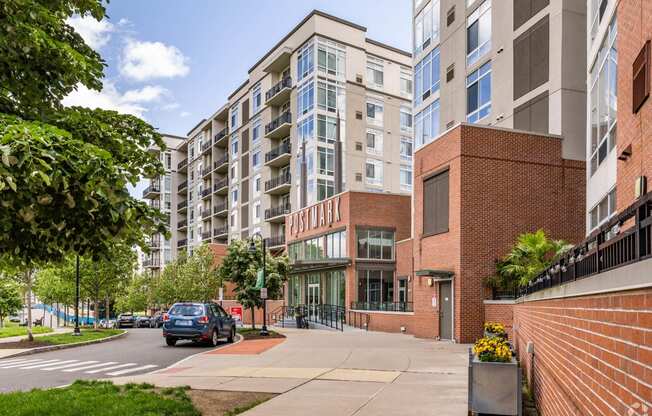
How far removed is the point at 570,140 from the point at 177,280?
1302 inches

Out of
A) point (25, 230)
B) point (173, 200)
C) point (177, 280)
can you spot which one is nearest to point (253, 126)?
point (177, 280)

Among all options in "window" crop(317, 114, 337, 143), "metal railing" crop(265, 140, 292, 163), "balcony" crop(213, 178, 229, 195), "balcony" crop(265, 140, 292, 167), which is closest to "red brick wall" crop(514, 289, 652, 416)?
"window" crop(317, 114, 337, 143)

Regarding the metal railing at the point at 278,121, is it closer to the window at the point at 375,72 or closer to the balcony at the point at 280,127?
the balcony at the point at 280,127

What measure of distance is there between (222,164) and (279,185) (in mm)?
16324

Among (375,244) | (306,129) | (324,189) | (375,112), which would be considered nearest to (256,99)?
(306,129)

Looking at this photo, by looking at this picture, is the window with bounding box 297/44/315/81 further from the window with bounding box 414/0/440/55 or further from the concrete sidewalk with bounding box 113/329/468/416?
the concrete sidewalk with bounding box 113/329/468/416

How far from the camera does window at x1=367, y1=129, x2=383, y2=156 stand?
5072 cm

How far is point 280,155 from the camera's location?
52.2 metres

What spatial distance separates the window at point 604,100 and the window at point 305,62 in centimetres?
3224

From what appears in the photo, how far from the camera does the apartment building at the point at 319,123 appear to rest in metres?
48.2

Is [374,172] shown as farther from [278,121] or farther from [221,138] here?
[221,138]

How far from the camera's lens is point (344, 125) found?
1944 inches

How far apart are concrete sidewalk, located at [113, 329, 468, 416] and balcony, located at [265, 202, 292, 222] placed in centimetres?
3138

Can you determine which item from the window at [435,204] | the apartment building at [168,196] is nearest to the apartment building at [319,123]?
the window at [435,204]
